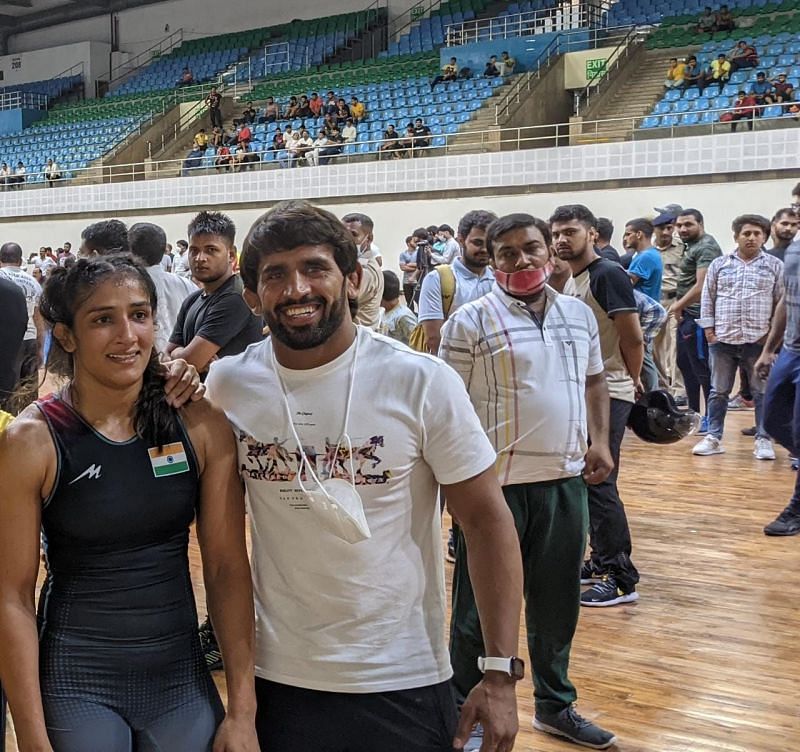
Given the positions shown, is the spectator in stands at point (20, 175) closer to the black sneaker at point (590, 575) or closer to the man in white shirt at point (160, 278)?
the man in white shirt at point (160, 278)

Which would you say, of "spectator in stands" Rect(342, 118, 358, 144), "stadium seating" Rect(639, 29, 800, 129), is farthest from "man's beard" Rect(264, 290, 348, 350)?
"spectator in stands" Rect(342, 118, 358, 144)

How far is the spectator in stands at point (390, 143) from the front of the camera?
16.2 m

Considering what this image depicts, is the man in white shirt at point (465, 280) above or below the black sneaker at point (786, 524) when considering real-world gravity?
above

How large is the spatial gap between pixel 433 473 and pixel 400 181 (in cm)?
1458

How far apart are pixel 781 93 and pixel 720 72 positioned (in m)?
1.84

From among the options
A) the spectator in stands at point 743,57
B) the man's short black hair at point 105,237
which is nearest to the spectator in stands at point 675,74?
the spectator in stands at point 743,57

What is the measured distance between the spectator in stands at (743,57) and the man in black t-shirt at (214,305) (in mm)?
13492

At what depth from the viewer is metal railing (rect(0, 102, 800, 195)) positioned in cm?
1330

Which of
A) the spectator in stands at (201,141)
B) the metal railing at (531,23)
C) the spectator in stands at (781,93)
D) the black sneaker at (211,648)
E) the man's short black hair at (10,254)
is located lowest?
the black sneaker at (211,648)

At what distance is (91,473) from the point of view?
1.66m

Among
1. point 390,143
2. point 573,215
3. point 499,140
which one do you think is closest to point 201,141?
point 390,143

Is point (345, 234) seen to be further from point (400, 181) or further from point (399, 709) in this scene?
point (400, 181)

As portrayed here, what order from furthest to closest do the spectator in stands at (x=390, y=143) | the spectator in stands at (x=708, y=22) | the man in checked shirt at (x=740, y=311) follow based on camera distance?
1. the spectator in stands at (x=708, y=22)
2. the spectator in stands at (x=390, y=143)
3. the man in checked shirt at (x=740, y=311)

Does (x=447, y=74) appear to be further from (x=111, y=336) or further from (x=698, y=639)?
(x=111, y=336)
